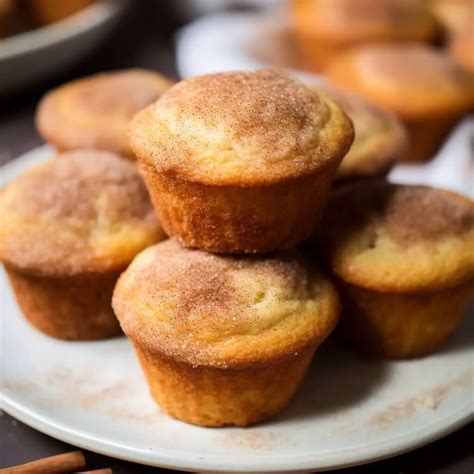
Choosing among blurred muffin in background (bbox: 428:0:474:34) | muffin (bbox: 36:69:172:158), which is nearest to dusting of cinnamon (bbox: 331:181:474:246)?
muffin (bbox: 36:69:172:158)

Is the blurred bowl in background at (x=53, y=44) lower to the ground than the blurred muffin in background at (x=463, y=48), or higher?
higher

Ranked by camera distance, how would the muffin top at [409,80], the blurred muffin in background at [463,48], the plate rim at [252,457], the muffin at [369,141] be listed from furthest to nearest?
the blurred muffin in background at [463,48] < the muffin top at [409,80] < the muffin at [369,141] < the plate rim at [252,457]

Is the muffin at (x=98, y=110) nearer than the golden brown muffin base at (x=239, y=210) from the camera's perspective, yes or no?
No

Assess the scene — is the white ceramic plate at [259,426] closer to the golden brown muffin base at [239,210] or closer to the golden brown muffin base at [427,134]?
the golden brown muffin base at [239,210]

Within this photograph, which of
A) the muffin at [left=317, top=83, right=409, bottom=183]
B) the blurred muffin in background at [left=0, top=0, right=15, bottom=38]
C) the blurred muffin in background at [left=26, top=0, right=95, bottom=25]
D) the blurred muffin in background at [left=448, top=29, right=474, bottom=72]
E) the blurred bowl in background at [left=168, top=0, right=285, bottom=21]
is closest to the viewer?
the muffin at [left=317, top=83, right=409, bottom=183]

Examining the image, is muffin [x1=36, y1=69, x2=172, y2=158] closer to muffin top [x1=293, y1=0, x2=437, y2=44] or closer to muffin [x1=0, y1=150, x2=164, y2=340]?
muffin [x1=0, y1=150, x2=164, y2=340]

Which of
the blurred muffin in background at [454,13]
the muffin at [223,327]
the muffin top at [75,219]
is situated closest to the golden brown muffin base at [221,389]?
the muffin at [223,327]

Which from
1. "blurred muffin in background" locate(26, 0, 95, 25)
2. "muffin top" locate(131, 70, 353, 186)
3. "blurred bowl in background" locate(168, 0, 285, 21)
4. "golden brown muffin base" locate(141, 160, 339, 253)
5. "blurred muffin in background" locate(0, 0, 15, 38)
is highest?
"muffin top" locate(131, 70, 353, 186)
